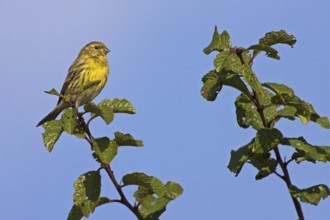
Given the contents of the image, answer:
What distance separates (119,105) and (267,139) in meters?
1.08

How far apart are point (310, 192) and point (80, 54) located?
9.82m

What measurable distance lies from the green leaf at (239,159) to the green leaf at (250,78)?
300 millimetres

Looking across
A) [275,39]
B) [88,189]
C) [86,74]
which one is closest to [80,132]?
[88,189]

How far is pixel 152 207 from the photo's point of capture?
119 inches

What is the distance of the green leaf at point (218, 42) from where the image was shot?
2.85m

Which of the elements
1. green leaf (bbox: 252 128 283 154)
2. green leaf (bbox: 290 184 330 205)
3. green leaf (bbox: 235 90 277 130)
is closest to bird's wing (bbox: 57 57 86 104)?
green leaf (bbox: 235 90 277 130)

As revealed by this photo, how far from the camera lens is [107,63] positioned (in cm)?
1116

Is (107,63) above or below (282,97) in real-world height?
above

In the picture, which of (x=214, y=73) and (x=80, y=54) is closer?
(x=214, y=73)

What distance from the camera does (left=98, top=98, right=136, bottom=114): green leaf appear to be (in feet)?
10.8

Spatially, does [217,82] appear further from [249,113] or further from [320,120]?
[320,120]

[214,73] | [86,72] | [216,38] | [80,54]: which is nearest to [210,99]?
[214,73]

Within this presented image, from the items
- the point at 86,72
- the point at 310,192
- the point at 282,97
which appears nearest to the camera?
the point at 310,192

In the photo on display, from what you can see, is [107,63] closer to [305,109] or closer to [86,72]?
[86,72]
